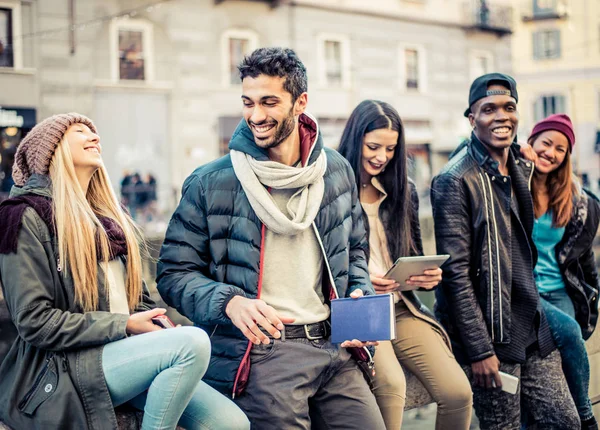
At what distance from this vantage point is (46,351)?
2.31 m

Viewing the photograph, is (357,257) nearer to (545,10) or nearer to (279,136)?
(279,136)

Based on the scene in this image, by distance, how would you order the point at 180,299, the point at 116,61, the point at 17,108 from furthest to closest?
the point at 116,61 < the point at 17,108 < the point at 180,299

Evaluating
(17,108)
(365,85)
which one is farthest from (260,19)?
(17,108)

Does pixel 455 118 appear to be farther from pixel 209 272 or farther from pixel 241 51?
pixel 209 272

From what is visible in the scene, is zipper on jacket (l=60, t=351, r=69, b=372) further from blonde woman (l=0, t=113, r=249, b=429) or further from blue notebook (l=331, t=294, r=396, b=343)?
blue notebook (l=331, t=294, r=396, b=343)

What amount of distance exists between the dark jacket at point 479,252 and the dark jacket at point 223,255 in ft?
2.69

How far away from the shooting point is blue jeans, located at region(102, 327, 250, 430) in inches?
88.9

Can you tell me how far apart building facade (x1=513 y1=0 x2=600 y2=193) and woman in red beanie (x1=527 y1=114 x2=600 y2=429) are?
29.5 metres

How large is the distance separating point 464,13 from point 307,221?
2732cm

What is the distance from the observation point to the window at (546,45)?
34.3 metres

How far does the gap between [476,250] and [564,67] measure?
33.2 meters

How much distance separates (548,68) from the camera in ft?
111

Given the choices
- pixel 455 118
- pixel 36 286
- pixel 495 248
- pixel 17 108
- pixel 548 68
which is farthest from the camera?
pixel 548 68

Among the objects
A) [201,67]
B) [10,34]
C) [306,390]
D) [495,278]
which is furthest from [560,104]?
[306,390]
